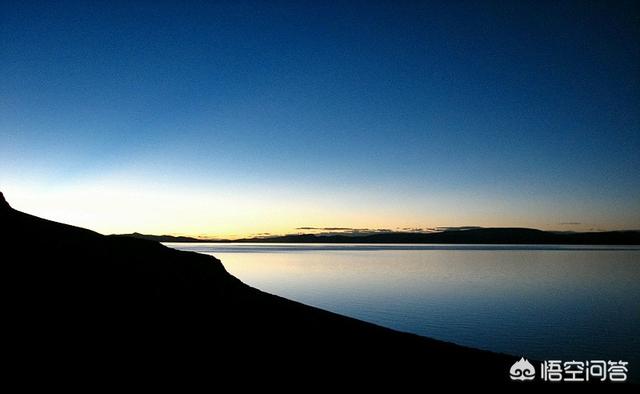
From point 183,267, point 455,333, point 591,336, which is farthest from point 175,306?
point 591,336

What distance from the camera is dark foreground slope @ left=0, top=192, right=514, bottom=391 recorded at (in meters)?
13.7

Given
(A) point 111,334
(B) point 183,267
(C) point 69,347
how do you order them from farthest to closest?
(B) point 183,267
(A) point 111,334
(C) point 69,347

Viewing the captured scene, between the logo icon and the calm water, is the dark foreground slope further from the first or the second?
the calm water

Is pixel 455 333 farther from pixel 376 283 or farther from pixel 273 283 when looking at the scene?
pixel 273 283

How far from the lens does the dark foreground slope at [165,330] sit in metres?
13.7

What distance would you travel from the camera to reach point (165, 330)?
16.4m

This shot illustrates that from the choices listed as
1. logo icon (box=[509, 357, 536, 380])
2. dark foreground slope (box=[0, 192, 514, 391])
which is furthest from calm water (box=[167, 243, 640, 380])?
dark foreground slope (box=[0, 192, 514, 391])

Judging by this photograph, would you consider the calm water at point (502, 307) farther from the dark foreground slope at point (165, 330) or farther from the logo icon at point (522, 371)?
the dark foreground slope at point (165, 330)

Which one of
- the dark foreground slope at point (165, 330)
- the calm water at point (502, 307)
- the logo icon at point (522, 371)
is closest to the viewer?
the dark foreground slope at point (165, 330)

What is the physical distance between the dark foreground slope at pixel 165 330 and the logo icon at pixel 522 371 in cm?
42

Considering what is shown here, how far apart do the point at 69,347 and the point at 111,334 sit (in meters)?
1.56

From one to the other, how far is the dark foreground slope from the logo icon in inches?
16.3

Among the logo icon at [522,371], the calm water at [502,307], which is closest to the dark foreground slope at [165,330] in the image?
the logo icon at [522,371]

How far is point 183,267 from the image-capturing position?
87.5ft
